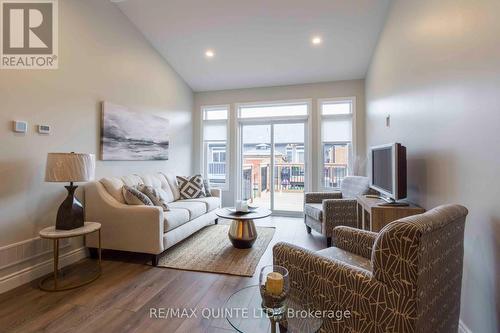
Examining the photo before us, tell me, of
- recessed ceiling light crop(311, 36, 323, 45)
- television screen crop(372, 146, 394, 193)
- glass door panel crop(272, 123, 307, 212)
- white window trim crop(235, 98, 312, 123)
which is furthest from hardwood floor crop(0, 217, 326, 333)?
recessed ceiling light crop(311, 36, 323, 45)

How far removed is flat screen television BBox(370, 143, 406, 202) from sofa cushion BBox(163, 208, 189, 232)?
2.40 meters

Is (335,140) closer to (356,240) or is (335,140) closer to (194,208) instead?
(194,208)

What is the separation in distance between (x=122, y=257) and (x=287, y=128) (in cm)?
379

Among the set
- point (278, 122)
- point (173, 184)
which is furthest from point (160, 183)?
point (278, 122)

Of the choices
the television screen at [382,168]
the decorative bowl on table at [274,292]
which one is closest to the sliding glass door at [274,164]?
the television screen at [382,168]

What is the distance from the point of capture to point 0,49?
236 centimetres

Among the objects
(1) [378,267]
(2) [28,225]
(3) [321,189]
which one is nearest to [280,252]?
(1) [378,267]

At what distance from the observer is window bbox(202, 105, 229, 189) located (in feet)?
18.8

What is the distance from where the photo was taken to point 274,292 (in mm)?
1156

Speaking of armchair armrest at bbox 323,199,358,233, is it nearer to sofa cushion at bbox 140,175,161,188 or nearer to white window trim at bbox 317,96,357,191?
white window trim at bbox 317,96,357,191

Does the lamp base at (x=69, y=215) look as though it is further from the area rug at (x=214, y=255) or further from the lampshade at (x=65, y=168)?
the area rug at (x=214, y=255)

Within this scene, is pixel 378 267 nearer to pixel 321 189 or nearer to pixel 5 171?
pixel 5 171

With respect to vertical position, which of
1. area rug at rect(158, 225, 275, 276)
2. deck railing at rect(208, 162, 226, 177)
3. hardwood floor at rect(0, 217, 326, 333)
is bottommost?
hardwood floor at rect(0, 217, 326, 333)

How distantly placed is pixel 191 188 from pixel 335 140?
9.72ft
